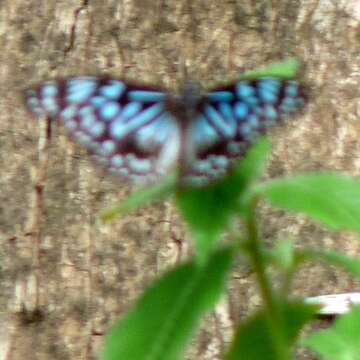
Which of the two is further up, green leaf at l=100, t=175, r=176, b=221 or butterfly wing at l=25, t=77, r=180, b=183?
butterfly wing at l=25, t=77, r=180, b=183

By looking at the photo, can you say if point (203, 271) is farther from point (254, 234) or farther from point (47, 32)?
point (47, 32)

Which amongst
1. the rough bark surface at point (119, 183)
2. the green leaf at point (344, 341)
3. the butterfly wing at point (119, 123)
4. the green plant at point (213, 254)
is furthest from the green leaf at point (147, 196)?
the rough bark surface at point (119, 183)

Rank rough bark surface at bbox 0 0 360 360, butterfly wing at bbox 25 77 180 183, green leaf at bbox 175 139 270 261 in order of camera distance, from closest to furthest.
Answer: green leaf at bbox 175 139 270 261
butterfly wing at bbox 25 77 180 183
rough bark surface at bbox 0 0 360 360

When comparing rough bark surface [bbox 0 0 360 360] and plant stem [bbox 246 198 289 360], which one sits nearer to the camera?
plant stem [bbox 246 198 289 360]

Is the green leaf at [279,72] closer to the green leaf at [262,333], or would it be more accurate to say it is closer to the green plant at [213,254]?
the green plant at [213,254]

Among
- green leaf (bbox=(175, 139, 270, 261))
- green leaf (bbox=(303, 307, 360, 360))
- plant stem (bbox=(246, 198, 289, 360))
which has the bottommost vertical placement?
green leaf (bbox=(303, 307, 360, 360))

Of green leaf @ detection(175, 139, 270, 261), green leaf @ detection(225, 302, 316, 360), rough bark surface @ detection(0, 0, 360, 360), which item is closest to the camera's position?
green leaf @ detection(175, 139, 270, 261)

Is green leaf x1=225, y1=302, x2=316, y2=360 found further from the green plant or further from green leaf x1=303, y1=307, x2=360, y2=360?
green leaf x1=303, y1=307, x2=360, y2=360

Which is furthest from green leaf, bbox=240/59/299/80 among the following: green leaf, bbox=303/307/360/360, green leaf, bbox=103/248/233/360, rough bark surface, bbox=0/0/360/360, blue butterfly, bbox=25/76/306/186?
rough bark surface, bbox=0/0/360/360

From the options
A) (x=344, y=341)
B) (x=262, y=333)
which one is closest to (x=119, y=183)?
(x=344, y=341)
